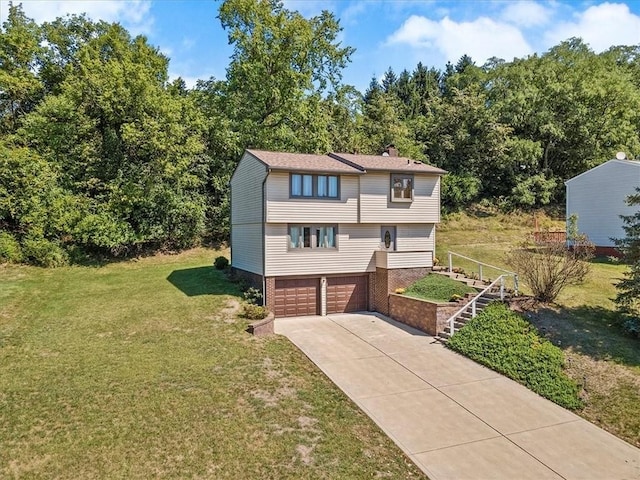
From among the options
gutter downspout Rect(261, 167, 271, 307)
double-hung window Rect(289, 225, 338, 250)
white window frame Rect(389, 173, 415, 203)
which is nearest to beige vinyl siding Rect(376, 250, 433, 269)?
double-hung window Rect(289, 225, 338, 250)

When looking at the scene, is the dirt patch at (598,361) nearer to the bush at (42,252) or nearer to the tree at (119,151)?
the tree at (119,151)

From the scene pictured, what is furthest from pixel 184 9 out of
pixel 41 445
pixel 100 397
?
pixel 41 445

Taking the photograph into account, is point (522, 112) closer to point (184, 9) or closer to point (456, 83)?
point (456, 83)

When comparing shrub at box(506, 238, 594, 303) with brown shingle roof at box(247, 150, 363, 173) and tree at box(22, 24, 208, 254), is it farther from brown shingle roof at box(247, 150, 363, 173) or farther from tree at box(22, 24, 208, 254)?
tree at box(22, 24, 208, 254)

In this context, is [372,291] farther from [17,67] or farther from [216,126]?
[17,67]

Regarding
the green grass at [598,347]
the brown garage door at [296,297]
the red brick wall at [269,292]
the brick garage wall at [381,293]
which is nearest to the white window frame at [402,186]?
the brick garage wall at [381,293]
